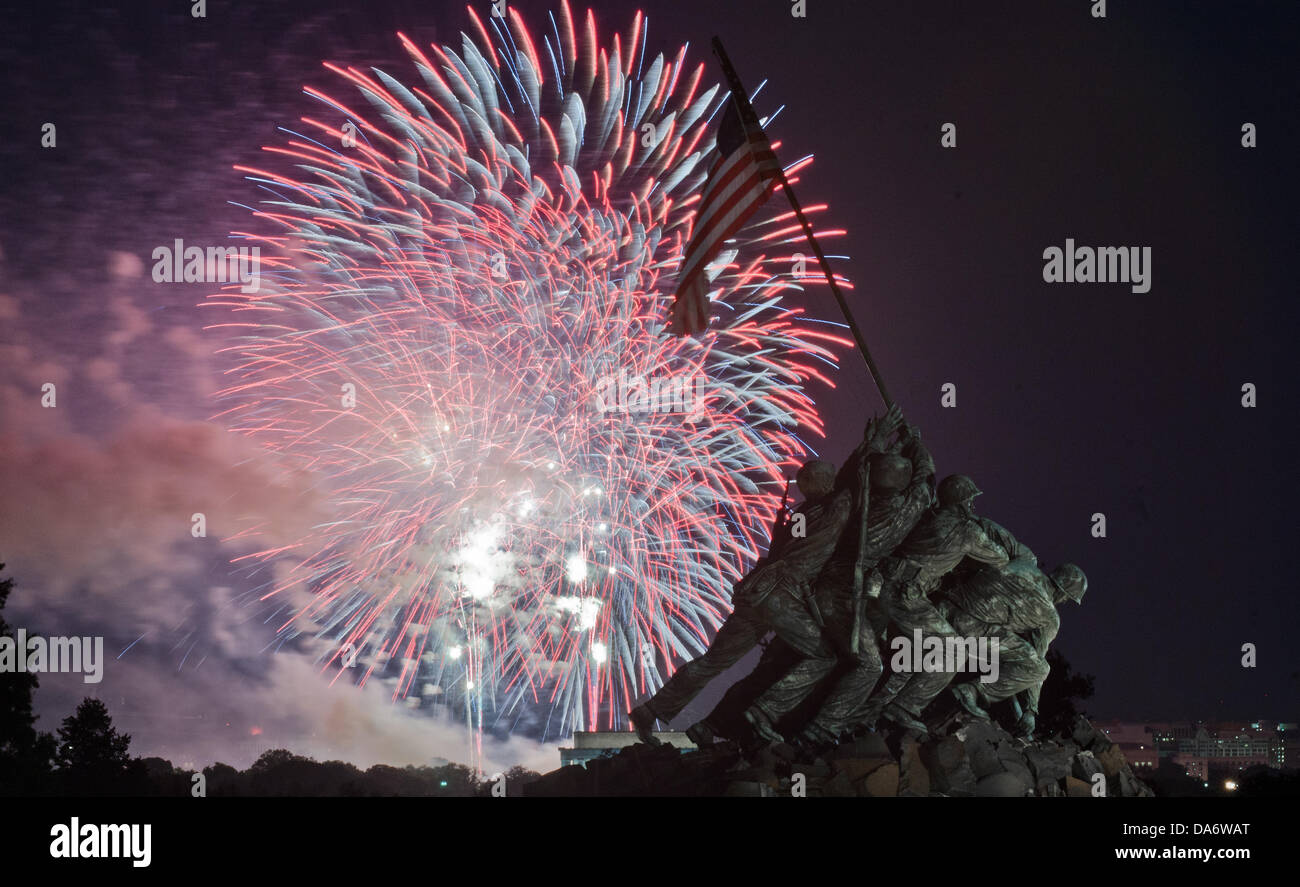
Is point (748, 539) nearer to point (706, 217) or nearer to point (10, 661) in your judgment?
point (706, 217)

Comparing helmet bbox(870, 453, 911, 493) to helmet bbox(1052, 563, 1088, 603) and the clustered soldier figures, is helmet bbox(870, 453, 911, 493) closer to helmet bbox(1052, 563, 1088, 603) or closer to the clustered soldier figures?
the clustered soldier figures

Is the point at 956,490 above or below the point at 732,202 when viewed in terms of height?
below

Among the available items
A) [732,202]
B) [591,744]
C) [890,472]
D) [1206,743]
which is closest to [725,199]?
[732,202]

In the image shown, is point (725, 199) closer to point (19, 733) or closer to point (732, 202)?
point (732, 202)

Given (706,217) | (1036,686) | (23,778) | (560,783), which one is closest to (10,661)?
(23,778)

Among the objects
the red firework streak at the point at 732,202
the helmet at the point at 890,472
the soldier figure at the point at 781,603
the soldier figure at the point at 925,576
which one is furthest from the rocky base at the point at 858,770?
the red firework streak at the point at 732,202

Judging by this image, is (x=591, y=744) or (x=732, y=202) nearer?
(x=732, y=202)
